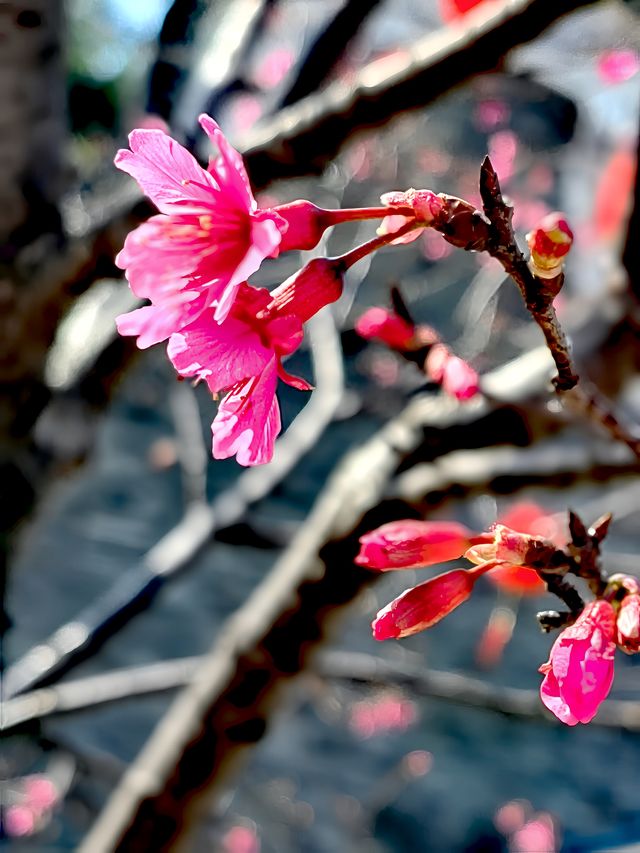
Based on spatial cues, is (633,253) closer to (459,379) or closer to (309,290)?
(459,379)

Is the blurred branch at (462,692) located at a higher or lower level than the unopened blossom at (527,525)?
higher

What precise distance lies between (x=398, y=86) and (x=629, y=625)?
67 cm

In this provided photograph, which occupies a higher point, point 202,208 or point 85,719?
point 202,208

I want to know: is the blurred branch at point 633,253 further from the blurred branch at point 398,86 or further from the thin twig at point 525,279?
the thin twig at point 525,279

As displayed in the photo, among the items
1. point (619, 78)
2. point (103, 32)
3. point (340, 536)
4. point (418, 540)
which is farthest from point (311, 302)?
point (103, 32)

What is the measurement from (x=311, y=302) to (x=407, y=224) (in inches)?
2.4

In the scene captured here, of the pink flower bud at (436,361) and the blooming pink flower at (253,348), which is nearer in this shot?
the blooming pink flower at (253,348)

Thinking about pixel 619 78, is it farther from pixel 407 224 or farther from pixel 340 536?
pixel 407 224

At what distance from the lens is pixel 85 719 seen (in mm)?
3035

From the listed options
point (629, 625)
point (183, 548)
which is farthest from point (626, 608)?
point (183, 548)

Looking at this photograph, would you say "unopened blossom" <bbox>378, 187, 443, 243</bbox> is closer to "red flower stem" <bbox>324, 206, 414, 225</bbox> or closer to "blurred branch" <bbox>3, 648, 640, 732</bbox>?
"red flower stem" <bbox>324, 206, 414, 225</bbox>

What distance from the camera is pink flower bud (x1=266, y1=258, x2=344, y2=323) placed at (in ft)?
1.35

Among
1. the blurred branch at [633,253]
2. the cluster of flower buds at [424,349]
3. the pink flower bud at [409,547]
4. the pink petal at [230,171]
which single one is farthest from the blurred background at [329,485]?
the pink petal at [230,171]

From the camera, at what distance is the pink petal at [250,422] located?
41cm
